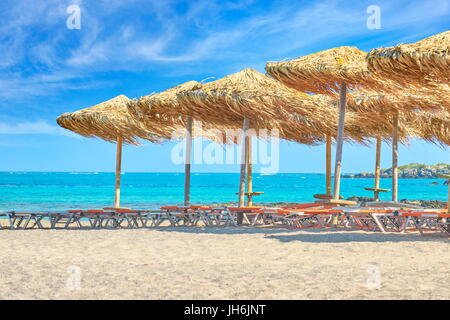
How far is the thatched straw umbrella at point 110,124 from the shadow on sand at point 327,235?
266 centimetres

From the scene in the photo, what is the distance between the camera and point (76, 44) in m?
14.3

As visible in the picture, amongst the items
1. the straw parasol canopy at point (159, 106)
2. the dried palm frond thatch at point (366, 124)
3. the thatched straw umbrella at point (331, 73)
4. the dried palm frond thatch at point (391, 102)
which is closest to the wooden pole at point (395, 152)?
the dried palm frond thatch at point (366, 124)

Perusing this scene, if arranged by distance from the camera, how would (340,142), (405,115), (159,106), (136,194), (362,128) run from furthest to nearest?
1. (136,194)
2. (362,128)
3. (405,115)
4. (159,106)
5. (340,142)

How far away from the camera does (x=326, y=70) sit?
24.2 feet

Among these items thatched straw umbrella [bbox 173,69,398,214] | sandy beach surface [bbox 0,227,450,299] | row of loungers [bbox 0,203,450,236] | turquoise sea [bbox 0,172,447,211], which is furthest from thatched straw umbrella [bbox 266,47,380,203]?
turquoise sea [bbox 0,172,447,211]

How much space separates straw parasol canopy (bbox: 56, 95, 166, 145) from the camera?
A: 31.1 feet

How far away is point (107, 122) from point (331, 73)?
452 centimetres

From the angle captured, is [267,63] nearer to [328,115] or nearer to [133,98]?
[328,115]

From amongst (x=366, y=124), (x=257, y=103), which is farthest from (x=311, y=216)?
(x=366, y=124)

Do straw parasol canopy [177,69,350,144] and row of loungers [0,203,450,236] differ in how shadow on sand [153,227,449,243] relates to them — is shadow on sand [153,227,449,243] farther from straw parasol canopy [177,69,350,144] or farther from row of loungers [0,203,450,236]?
straw parasol canopy [177,69,350,144]

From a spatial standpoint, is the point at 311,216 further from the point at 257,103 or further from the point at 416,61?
the point at 416,61

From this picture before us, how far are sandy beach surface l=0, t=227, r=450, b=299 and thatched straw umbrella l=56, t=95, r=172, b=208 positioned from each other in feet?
9.37

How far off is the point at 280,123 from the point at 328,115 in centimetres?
130

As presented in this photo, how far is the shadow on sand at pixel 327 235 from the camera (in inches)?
254
